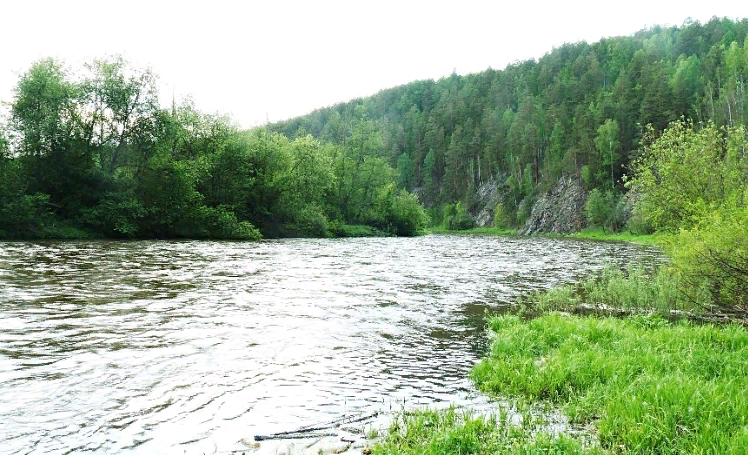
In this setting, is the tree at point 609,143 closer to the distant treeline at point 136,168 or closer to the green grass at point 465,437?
the distant treeline at point 136,168

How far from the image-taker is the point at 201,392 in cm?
800

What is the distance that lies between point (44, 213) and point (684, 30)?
178167 millimetres

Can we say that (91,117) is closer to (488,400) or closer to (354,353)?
(354,353)

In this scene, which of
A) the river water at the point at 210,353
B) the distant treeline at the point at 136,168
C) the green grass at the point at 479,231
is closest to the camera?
the river water at the point at 210,353

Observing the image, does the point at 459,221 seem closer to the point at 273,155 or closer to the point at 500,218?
the point at 500,218


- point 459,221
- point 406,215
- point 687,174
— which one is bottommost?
point 459,221

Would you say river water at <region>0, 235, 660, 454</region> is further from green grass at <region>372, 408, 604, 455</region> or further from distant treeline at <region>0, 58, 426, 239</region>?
distant treeline at <region>0, 58, 426, 239</region>

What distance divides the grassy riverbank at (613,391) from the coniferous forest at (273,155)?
39.3 feet

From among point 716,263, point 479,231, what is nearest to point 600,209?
point 479,231

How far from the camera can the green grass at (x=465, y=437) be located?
5625mm

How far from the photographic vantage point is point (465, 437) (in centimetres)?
589

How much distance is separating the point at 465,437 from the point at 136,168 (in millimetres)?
51791

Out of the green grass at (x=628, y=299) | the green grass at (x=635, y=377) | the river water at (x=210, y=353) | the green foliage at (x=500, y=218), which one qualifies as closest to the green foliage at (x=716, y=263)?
the green grass at (x=628, y=299)

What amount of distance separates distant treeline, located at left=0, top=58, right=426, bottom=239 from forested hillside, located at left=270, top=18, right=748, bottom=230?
20709 mm
